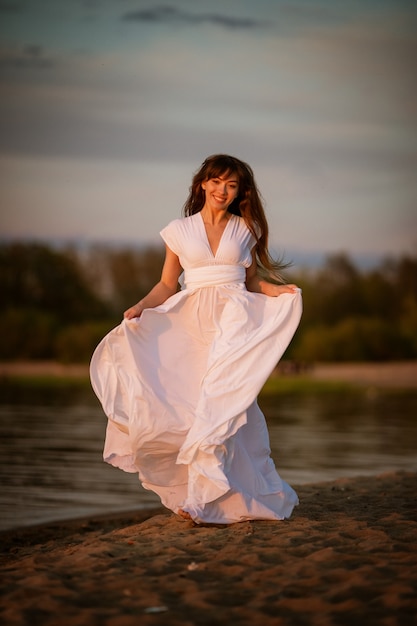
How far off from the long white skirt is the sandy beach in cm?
17

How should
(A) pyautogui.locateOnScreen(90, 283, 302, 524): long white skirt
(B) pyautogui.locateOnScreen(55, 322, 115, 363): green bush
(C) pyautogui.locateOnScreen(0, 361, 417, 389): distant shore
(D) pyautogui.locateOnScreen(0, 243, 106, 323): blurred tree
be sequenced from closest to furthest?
1. (A) pyautogui.locateOnScreen(90, 283, 302, 524): long white skirt
2. (C) pyautogui.locateOnScreen(0, 361, 417, 389): distant shore
3. (B) pyautogui.locateOnScreen(55, 322, 115, 363): green bush
4. (D) pyautogui.locateOnScreen(0, 243, 106, 323): blurred tree

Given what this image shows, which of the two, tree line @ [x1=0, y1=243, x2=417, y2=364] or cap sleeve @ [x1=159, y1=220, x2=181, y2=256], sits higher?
cap sleeve @ [x1=159, y1=220, x2=181, y2=256]

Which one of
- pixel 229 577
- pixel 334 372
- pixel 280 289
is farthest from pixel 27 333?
pixel 229 577

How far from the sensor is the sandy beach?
3.42 m

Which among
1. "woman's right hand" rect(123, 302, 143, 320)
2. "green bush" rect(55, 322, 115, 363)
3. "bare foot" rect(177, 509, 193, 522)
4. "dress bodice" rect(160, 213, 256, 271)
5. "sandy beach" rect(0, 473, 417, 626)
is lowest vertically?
"green bush" rect(55, 322, 115, 363)

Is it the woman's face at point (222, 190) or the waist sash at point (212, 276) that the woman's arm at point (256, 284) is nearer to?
the waist sash at point (212, 276)

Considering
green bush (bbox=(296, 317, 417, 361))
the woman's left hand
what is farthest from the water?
green bush (bbox=(296, 317, 417, 361))

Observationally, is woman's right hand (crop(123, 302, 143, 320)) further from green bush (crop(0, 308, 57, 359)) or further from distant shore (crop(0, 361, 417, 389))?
green bush (crop(0, 308, 57, 359))

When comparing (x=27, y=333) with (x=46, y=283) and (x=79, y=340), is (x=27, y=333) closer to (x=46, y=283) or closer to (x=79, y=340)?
(x=79, y=340)

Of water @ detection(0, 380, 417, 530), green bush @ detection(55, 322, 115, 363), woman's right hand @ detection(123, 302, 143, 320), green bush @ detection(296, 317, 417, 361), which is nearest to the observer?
woman's right hand @ detection(123, 302, 143, 320)

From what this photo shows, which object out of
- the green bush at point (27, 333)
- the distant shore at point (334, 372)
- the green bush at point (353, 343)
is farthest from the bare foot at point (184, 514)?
the green bush at point (27, 333)

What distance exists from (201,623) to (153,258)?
23.0m

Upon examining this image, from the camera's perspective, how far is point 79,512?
269 inches

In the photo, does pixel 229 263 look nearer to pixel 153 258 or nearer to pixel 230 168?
pixel 230 168
